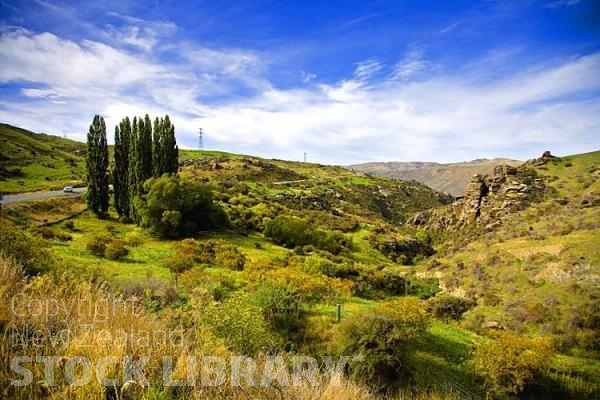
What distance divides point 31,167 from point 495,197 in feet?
315

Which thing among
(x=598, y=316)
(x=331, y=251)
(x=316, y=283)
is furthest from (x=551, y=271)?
(x=331, y=251)

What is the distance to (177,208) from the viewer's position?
133 ft

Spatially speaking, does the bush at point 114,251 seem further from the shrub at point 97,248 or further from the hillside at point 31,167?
the hillside at point 31,167

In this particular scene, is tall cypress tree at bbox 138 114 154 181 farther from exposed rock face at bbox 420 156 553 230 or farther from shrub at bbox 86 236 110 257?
exposed rock face at bbox 420 156 553 230

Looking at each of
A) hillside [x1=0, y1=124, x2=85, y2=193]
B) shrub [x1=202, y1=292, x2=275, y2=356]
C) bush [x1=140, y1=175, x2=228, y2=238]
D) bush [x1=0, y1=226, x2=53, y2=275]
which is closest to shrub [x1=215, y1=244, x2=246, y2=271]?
bush [x1=140, y1=175, x2=228, y2=238]

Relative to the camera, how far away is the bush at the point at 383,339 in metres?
15.5

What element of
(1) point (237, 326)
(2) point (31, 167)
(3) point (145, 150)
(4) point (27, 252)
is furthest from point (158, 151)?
(2) point (31, 167)

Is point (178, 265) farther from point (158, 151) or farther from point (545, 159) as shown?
point (545, 159)

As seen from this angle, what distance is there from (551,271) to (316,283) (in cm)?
1940

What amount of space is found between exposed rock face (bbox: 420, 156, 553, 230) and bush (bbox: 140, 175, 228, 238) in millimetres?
40525

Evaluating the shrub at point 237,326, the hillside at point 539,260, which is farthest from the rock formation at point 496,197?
the shrub at point 237,326

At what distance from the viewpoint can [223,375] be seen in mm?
5102

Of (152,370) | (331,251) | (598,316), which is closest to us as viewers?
(152,370)

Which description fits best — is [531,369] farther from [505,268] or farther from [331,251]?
[331,251]
